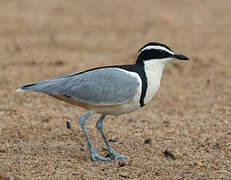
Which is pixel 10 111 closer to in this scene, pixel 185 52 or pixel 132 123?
pixel 132 123

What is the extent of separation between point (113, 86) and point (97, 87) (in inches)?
6.9

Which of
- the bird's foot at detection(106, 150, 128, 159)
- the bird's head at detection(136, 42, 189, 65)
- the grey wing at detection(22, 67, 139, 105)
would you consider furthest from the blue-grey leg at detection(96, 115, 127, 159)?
the bird's head at detection(136, 42, 189, 65)

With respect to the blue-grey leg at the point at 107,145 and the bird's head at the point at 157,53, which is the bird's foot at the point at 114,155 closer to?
the blue-grey leg at the point at 107,145

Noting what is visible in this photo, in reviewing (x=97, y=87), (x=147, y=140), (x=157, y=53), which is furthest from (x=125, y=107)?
(x=147, y=140)

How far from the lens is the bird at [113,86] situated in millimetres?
4910

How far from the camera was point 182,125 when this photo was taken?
6504mm

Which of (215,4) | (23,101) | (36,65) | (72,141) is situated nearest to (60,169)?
(72,141)

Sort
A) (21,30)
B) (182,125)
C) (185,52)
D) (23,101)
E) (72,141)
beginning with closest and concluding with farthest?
(72,141) < (182,125) < (23,101) < (185,52) < (21,30)

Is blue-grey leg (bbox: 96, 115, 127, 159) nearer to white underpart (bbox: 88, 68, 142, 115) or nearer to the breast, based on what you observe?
white underpart (bbox: 88, 68, 142, 115)

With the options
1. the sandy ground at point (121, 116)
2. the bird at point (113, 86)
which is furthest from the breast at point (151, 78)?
the sandy ground at point (121, 116)

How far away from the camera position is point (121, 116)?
6863 mm

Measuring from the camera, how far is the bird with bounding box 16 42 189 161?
4.91m

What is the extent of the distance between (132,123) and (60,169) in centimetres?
212

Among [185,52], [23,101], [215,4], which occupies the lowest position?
[23,101]
